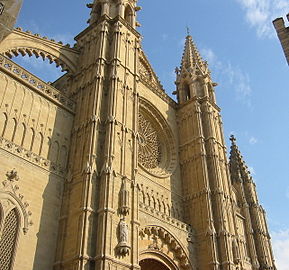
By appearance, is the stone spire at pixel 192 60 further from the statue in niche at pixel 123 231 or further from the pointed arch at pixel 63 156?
the statue in niche at pixel 123 231

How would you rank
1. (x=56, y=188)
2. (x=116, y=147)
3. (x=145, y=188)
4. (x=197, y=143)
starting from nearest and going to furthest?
(x=56, y=188)
(x=116, y=147)
(x=145, y=188)
(x=197, y=143)

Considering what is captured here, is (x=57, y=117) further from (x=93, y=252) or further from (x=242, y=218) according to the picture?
(x=242, y=218)

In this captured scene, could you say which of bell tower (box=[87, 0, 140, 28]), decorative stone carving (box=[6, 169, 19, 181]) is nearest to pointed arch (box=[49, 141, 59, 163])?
decorative stone carving (box=[6, 169, 19, 181])

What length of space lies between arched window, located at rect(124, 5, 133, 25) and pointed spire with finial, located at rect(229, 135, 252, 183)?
1611 centimetres

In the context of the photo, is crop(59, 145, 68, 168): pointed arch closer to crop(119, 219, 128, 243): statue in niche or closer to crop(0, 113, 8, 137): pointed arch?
crop(0, 113, 8, 137): pointed arch

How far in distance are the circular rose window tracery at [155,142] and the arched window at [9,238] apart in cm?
935

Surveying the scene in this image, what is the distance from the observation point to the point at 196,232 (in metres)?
21.2

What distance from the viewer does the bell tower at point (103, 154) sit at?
46.9ft

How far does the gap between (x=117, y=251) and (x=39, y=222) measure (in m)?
3.17

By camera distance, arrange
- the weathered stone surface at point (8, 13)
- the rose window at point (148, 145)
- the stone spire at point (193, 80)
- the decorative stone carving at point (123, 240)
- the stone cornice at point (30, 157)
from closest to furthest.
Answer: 1. the weathered stone surface at point (8, 13)
2. the decorative stone carving at point (123, 240)
3. the stone cornice at point (30, 157)
4. the rose window at point (148, 145)
5. the stone spire at point (193, 80)

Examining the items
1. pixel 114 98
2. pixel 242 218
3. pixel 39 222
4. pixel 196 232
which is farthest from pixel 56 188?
pixel 242 218

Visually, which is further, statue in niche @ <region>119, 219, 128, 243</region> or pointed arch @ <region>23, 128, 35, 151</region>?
pointed arch @ <region>23, 128, 35, 151</region>

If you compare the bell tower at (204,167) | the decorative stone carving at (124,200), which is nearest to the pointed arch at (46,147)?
the decorative stone carving at (124,200)

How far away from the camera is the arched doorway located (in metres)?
18.5
